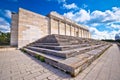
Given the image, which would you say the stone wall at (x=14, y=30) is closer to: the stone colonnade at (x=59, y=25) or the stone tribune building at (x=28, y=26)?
the stone tribune building at (x=28, y=26)

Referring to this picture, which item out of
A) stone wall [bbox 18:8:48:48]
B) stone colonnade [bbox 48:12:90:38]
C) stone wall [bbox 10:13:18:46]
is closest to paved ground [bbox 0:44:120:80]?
stone wall [bbox 18:8:48:48]

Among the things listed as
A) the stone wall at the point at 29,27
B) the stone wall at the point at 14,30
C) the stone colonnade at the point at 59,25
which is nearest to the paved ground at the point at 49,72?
the stone wall at the point at 29,27

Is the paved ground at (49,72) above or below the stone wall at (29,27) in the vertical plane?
below

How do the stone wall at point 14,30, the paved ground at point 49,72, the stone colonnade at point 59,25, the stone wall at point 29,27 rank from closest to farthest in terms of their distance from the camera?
the paved ground at point 49,72, the stone wall at point 29,27, the stone wall at point 14,30, the stone colonnade at point 59,25

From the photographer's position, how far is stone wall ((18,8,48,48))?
978cm

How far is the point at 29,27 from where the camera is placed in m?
10.6

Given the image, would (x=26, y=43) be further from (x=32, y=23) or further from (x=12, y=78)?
(x=12, y=78)

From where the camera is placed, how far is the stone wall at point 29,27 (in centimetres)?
978

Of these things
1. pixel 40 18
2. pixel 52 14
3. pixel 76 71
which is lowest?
pixel 76 71

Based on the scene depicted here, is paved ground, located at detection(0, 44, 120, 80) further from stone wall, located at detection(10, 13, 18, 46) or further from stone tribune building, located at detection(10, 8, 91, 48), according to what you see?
stone wall, located at detection(10, 13, 18, 46)

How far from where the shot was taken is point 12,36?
10.3 metres

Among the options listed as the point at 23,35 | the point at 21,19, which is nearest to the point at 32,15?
the point at 21,19

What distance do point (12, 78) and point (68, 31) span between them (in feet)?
59.1

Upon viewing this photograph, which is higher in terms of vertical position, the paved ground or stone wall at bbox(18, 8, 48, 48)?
stone wall at bbox(18, 8, 48, 48)
